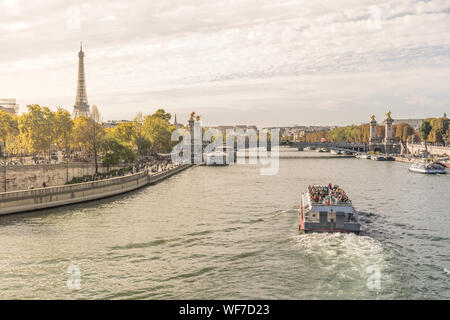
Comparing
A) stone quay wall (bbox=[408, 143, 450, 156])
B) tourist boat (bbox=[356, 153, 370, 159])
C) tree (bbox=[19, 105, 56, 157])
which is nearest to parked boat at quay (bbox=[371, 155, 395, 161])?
tourist boat (bbox=[356, 153, 370, 159])

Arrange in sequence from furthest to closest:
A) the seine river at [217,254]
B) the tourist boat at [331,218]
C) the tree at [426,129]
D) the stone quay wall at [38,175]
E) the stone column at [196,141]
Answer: the tree at [426,129] → the stone column at [196,141] → the stone quay wall at [38,175] → the tourist boat at [331,218] → the seine river at [217,254]

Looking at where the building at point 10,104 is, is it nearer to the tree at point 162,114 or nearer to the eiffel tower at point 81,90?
the eiffel tower at point 81,90

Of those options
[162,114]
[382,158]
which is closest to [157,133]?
[162,114]

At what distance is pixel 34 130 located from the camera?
52781 mm

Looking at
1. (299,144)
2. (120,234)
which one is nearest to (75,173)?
(120,234)

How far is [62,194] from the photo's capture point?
3134cm

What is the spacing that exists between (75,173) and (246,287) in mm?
32327

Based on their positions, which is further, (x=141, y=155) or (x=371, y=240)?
(x=141, y=155)

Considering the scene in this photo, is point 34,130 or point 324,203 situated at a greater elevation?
point 34,130

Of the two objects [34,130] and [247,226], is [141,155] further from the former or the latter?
[247,226]

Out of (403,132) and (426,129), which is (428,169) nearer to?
(426,129)

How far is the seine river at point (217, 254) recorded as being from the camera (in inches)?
571

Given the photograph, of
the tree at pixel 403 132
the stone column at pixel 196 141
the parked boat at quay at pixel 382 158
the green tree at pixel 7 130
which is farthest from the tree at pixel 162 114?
the tree at pixel 403 132

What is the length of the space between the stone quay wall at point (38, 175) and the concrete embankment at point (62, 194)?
18.0 feet
